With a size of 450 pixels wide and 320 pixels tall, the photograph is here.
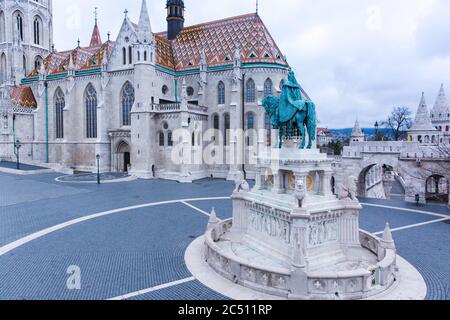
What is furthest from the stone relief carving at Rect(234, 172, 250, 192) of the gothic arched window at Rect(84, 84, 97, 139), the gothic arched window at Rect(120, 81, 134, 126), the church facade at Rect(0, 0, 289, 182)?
the gothic arched window at Rect(84, 84, 97, 139)

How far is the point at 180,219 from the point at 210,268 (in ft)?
21.3

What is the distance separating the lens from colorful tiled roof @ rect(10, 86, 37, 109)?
39928 millimetres

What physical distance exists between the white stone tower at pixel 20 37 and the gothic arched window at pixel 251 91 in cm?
3580

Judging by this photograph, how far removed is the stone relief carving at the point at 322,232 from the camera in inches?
384

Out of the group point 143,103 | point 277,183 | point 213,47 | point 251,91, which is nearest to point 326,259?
point 277,183

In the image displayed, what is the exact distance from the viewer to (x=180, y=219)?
15.8 m

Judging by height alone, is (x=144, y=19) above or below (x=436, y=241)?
above

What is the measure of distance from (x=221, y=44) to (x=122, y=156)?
18386 mm

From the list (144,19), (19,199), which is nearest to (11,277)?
(19,199)

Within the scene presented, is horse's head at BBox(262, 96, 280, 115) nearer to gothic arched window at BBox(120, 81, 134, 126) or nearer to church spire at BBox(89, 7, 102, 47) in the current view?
gothic arched window at BBox(120, 81, 134, 126)

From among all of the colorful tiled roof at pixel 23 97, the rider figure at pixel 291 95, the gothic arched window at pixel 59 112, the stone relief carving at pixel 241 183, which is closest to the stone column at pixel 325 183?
the rider figure at pixel 291 95

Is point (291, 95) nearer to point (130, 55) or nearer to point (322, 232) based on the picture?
point (322, 232)

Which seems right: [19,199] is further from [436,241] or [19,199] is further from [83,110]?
[436,241]

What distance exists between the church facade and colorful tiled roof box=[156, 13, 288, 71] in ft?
0.48
